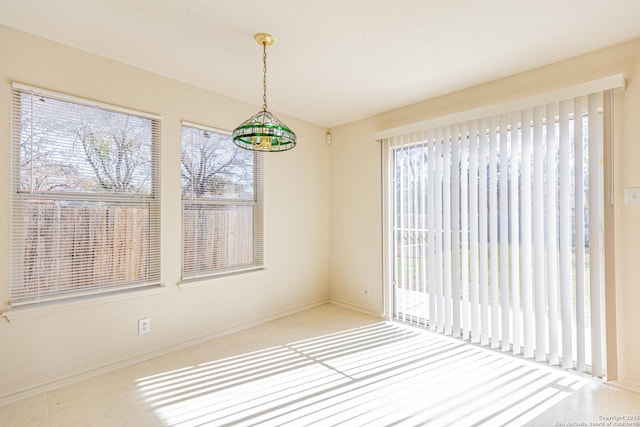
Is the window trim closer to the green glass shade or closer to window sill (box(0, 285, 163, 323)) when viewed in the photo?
window sill (box(0, 285, 163, 323))

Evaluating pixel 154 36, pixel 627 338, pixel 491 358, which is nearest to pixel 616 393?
pixel 627 338

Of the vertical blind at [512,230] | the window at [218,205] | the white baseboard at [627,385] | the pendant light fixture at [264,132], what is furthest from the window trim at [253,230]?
the white baseboard at [627,385]

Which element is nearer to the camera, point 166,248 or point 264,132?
point 264,132

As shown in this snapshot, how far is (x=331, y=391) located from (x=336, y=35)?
2453 mm

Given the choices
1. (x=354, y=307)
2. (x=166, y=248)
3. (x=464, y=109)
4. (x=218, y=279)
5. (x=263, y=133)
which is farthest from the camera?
(x=354, y=307)

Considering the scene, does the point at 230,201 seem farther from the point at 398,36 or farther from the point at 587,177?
the point at 587,177

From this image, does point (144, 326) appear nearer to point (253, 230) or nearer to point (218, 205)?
point (218, 205)

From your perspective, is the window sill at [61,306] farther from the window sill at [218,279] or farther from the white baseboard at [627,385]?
the white baseboard at [627,385]

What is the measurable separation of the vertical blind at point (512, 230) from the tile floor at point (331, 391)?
30 cm

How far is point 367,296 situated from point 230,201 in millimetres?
2003

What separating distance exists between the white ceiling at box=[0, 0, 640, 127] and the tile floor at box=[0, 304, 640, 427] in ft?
7.96

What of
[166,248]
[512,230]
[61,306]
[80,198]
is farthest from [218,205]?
[512,230]

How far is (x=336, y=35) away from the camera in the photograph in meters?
2.10

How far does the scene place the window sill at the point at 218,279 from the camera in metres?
2.84
